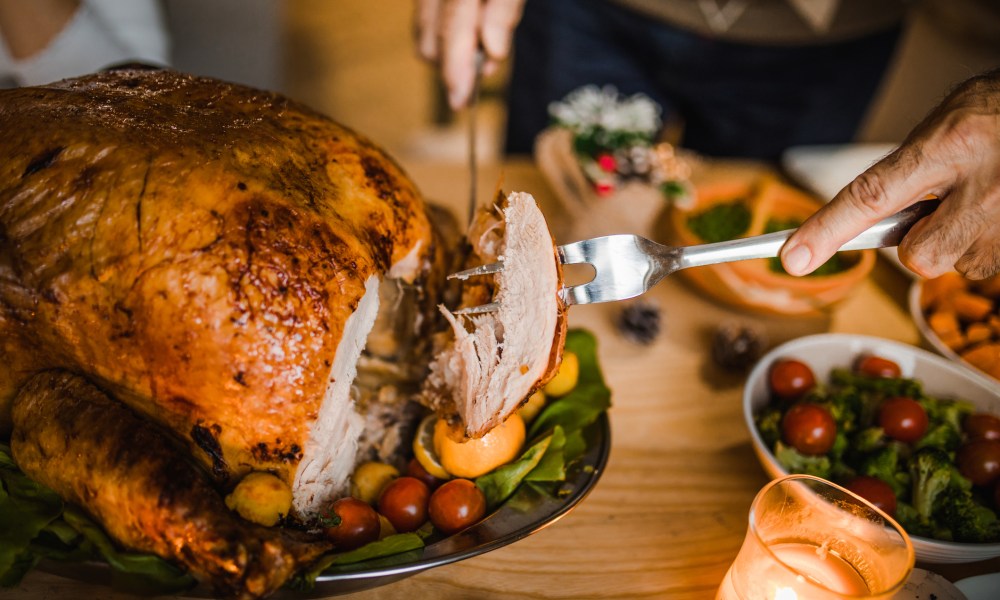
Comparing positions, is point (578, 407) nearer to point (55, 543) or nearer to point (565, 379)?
point (565, 379)

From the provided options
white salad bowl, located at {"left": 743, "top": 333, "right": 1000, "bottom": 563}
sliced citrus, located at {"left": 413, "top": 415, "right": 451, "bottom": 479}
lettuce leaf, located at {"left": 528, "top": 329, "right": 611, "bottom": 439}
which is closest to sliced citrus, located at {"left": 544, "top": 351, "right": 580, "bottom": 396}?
lettuce leaf, located at {"left": 528, "top": 329, "right": 611, "bottom": 439}

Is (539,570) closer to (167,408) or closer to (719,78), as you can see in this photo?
(167,408)

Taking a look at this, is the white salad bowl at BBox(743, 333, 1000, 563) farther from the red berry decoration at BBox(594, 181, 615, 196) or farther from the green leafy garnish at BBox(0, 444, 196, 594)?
the green leafy garnish at BBox(0, 444, 196, 594)

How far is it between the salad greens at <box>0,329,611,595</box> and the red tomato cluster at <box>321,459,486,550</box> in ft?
0.10

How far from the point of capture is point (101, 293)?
93 cm

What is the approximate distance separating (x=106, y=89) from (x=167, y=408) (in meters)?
0.55

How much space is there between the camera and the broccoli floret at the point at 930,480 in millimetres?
1150

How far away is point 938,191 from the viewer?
101 centimetres

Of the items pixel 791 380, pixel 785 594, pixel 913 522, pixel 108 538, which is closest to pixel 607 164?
pixel 791 380

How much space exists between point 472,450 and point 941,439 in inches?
35.2

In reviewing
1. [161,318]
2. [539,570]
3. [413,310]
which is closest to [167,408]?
[161,318]

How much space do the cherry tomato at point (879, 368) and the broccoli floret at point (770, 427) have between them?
0.28m

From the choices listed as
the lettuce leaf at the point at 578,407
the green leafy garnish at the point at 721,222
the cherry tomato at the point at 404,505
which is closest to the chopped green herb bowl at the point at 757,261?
the green leafy garnish at the point at 721,222

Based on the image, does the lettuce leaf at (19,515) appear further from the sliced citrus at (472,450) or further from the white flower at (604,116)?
the white flower at (604,116)
